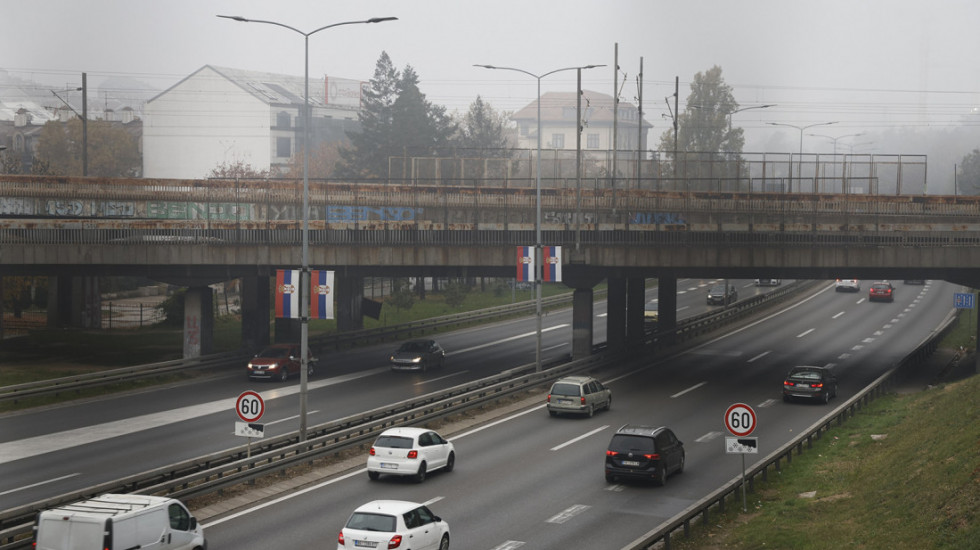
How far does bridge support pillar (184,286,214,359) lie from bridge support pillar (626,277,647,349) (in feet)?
85.1

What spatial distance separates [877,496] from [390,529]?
38.6 ft

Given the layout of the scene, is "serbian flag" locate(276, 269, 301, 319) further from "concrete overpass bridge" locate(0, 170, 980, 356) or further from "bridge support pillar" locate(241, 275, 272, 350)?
"bridge support pillar" locate(241, 275, 272, 350)

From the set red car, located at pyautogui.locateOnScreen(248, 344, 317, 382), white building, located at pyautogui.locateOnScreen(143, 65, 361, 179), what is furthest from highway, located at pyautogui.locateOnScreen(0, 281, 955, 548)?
white building, located at pyautogui.locateOnScreen(143, 65, 361, 179)

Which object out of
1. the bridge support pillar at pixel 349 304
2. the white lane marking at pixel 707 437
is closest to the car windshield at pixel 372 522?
the white lane marking at pixel 707 437

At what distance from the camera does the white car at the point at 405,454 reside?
1147 inches

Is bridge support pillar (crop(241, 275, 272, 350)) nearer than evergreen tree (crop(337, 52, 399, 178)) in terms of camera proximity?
Yes

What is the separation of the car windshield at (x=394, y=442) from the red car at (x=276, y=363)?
22191mm

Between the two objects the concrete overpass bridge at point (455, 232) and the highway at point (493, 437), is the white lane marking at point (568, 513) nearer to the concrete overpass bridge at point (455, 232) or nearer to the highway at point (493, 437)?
the highway at point (493, 437)

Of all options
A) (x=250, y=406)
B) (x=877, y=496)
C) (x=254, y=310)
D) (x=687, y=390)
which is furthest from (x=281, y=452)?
(x=254, y=310)

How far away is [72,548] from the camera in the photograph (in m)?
17.9

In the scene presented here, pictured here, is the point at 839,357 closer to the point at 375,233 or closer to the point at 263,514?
the point at 375,233

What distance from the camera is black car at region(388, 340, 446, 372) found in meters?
54.4

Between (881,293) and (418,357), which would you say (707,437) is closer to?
(418,357)

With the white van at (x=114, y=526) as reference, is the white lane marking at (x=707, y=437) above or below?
below
